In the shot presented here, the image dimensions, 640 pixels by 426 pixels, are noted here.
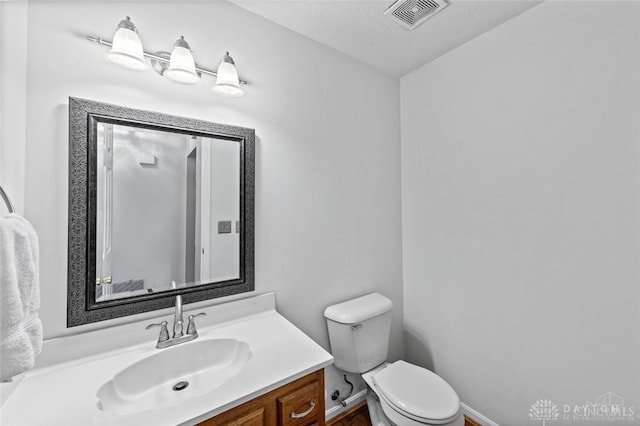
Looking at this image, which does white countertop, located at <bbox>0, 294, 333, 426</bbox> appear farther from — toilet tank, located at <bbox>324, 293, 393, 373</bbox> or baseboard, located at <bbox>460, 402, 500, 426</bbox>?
baseboard, located at <bbox>460, 402, 500, 426</bbox>

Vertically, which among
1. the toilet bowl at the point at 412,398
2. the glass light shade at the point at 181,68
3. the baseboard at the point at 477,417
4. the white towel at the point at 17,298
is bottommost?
the baseboard at the point at 477,417

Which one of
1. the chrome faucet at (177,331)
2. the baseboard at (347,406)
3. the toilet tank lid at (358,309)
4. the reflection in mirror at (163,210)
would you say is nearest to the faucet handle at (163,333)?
the chrome faucet at (177,331)

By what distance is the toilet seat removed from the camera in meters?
1.22

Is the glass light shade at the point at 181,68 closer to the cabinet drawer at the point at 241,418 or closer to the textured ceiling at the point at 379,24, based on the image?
the textured ceiling at the point at 379,24

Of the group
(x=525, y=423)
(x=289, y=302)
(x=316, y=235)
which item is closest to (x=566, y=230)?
(x=525, y=423)

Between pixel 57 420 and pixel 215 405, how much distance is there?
396mm

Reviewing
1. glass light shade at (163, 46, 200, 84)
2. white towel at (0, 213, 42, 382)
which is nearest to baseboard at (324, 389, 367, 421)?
white towel at (0, 213, 42, 382)

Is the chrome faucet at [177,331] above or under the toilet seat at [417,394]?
above

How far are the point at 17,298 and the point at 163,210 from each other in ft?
1.96

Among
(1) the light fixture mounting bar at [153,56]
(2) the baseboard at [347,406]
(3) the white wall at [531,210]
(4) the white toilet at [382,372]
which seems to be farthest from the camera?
(2) the baseboard at [347,406]

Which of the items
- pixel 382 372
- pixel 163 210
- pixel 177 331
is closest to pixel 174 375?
pixel 177 331

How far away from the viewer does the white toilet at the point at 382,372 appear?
1.25 metres

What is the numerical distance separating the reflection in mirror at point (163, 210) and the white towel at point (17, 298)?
379mm

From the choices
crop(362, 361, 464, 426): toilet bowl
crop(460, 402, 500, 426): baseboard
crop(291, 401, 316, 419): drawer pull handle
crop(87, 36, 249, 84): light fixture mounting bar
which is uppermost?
crop(87, 36, 249, 84): light fixture mounting bar
